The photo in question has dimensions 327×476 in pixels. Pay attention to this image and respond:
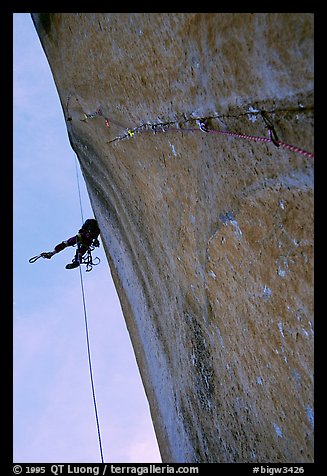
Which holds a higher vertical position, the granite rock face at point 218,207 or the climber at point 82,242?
the climber at point 82,242

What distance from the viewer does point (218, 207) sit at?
2895mm

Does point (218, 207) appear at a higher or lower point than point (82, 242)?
lower

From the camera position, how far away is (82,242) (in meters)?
8.46

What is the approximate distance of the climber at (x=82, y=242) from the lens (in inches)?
316

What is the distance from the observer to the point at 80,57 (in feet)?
17.6

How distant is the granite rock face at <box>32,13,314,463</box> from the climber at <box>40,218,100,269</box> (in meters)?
2.84

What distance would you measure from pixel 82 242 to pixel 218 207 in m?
5.88

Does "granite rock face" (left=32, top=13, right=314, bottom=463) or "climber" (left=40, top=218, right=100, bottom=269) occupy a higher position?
"climber" (left=40, top=218, right=100, bottom=269)

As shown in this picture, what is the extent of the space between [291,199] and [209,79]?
95cm

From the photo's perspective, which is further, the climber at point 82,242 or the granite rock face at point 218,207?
the climber at point 82,242

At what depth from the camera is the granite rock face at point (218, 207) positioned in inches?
83.3

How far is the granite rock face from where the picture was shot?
212cm

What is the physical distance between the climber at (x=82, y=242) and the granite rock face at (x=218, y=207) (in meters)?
2.84

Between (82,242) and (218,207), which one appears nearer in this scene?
(218,207)
